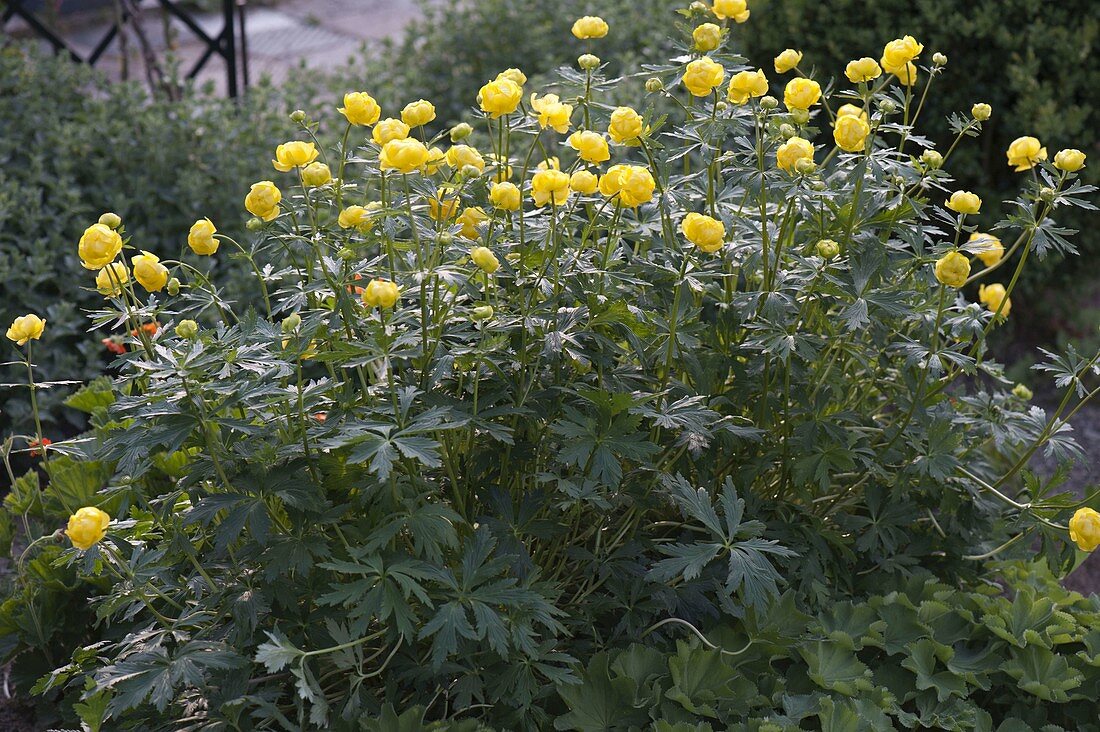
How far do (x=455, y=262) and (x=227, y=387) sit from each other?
418mm

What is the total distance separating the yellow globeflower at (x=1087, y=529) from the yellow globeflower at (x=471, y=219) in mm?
1150

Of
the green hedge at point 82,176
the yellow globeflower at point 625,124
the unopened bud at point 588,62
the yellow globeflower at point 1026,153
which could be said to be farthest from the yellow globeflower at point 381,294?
the green hedge at point 82,176

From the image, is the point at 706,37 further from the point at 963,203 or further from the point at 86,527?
the point at 86,527

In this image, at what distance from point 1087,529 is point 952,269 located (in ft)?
1.64

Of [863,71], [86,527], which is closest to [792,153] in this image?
[863,71]

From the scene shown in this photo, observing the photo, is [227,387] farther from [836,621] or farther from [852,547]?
[852,547]

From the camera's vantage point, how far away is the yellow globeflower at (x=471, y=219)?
6.42 feet

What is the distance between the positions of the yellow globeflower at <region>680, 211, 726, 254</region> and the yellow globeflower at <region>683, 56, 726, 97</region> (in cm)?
22

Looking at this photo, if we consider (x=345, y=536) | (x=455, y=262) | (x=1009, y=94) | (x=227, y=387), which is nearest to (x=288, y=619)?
(x=345, y=536)

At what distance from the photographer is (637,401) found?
6.11 ft

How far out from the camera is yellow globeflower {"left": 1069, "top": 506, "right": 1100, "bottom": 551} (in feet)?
6.27

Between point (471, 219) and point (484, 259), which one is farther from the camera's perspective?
point (471, 219)

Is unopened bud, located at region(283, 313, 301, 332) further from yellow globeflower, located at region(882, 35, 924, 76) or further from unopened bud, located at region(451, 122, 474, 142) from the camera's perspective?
yellow globeflower, located at region(882, 35, 924, 76)

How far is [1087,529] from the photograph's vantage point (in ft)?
6.28
